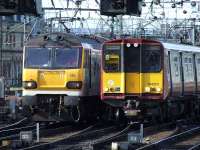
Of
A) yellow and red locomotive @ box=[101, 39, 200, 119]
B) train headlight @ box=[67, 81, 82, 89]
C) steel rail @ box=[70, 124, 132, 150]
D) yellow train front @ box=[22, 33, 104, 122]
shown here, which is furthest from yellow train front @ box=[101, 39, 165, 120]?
train headlight @ box=[67, 81, 82, 89]

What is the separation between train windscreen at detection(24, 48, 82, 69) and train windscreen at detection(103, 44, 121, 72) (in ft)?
3.33

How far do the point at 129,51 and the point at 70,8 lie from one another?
44.8ft

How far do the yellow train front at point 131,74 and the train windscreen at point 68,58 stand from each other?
996 millimetres

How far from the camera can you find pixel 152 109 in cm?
→ 2291

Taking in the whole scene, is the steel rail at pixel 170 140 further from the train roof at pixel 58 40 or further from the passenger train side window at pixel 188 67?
the train roof at pixel 58 40

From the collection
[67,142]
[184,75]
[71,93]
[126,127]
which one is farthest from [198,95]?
[67,142]

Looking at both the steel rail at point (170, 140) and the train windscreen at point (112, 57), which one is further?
the train windscreen at point (112, 57)

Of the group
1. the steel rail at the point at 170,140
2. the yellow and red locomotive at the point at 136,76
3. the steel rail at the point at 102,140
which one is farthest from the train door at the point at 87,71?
the steel rail at the point at 170,140

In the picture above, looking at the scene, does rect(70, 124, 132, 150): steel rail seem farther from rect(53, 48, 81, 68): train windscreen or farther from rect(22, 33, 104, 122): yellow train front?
rect(53, 48, 81, 68): train windscreen

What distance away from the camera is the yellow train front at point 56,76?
2217cm

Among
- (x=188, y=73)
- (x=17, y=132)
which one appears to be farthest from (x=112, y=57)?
(x=188, y=73)

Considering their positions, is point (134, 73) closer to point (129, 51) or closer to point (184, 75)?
point (129, 51)

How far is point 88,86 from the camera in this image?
23109 mm

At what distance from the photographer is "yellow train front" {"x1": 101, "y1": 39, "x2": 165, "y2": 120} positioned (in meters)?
22.4
